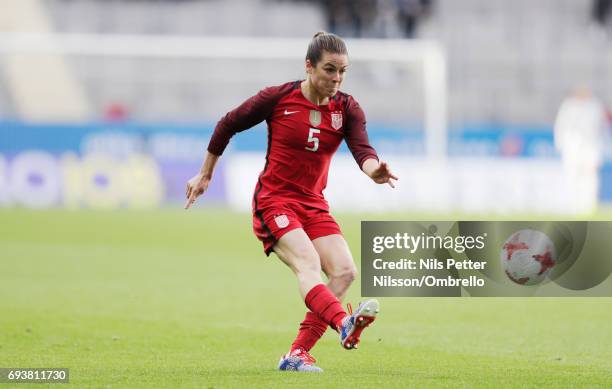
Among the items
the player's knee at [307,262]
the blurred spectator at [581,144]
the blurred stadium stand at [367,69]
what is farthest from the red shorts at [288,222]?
the blurred spectator at [581,144]

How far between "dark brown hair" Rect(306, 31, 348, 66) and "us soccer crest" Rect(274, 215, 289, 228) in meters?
0.98

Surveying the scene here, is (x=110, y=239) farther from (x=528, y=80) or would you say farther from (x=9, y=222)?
(x=528, y=80)

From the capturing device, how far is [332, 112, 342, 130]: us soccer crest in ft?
25.0

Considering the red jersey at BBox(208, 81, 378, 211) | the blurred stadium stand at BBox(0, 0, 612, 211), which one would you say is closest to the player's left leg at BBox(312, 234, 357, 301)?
the red jersey at BBox(208, 81, 378, 211)

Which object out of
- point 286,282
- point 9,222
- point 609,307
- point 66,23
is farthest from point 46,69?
point 609,307

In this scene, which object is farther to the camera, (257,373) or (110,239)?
(110,239)

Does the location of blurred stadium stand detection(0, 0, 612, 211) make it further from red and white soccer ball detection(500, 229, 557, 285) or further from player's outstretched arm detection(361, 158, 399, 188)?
player's outstretched arm detection(361, 158, 399, 188)

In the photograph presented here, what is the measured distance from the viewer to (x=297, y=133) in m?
7.55

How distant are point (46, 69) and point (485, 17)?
14.4 meters

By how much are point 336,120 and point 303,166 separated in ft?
1.20

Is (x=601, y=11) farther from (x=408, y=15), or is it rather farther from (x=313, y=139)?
(x=313, y=139)

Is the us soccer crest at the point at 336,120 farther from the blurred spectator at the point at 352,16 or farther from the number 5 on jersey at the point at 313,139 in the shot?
the blurred spectator at the point at 352,16

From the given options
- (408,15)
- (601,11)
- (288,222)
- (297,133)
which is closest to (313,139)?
(297,133)

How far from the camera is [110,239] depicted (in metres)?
19.8
